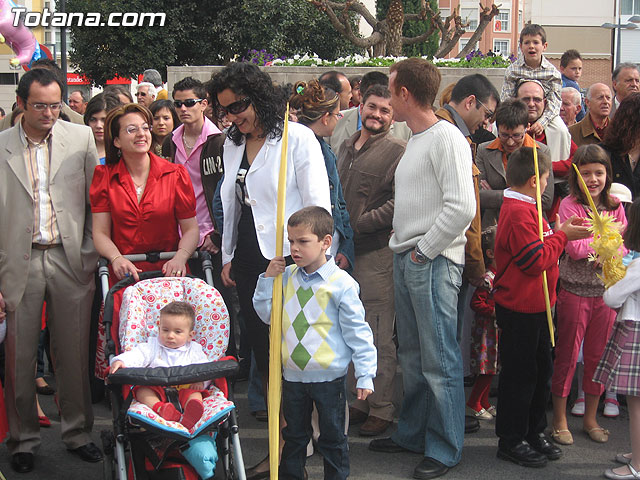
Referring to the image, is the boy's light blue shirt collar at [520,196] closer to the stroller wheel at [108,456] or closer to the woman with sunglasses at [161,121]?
the stroller wheel at [108,456]

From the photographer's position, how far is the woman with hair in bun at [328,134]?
15.6 ft

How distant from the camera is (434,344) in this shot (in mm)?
4562

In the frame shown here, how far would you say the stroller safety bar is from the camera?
3729 mm

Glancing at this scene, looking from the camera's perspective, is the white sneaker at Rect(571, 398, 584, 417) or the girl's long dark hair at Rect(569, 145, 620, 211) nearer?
the girl's long dark hair at Rect(569, 145, 620, 211)

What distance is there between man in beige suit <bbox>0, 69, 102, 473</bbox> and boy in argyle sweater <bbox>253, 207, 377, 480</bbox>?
1.45 m

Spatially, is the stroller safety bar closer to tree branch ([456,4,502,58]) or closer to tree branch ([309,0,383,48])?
tree branch ([456,4,502,58])

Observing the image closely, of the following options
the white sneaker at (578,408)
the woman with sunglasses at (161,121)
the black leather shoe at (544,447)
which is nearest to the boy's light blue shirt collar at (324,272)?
the black leather shoe at (544,447)

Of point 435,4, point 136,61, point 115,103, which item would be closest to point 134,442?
point 115,103

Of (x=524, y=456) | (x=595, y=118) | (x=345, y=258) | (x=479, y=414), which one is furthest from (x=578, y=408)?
(x=595, y=118)

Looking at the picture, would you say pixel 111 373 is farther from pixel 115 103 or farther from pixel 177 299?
pixel 115 103

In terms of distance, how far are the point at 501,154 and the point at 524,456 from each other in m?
2.20

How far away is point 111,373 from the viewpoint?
149 inches

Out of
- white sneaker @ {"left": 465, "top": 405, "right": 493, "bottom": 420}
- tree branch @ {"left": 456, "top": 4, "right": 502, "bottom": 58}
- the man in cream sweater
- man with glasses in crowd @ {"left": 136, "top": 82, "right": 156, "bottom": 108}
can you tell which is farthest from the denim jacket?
tree branch @ {"left": 456, "top": 4, "right": 502, "bottom": 58}

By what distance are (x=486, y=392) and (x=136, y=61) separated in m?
23.7
